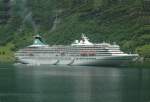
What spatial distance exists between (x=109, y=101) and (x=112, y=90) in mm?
14809

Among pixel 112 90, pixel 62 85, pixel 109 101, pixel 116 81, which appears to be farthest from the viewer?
pixel 116 81

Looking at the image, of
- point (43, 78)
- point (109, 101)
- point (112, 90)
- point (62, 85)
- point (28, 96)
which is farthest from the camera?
point (43, 78)

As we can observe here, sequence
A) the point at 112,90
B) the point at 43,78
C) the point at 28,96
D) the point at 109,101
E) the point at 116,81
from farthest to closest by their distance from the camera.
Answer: the point at 43,78 < the point at 116,81 < the point at 112,90 < the point at 28,96 < the point at 109,101

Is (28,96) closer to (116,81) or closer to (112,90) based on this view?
(112,90)

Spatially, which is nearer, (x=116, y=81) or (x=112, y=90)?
(x=112, y=90)

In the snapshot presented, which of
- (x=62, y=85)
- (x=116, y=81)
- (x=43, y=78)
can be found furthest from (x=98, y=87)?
(x=43, y=78)

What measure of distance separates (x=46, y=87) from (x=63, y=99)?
18199 millimetres

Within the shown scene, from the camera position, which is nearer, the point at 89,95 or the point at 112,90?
the point at 89,95

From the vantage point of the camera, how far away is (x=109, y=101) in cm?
8944

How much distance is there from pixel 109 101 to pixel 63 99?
6665 mm

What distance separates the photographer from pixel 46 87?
110 metres

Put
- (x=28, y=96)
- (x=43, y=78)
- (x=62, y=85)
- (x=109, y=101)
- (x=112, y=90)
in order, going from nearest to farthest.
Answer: (x=109, y=101) < (x=28, y=96) < (x=112, y=90) < (x=62, y=85) < (x=43, y=78)

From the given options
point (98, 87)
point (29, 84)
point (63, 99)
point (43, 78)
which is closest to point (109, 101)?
point (63, 99)

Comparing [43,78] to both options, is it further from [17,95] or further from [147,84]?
[17,95]
